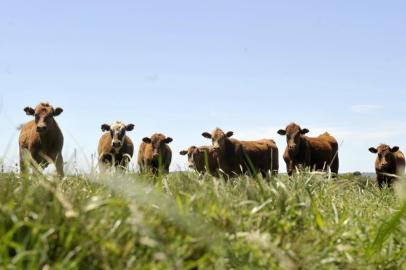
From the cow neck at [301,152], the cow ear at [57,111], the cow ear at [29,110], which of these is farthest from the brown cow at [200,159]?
the cow ear at [29,110]

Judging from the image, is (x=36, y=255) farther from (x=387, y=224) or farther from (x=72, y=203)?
(x=387, y=224)

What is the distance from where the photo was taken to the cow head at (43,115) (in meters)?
15.6

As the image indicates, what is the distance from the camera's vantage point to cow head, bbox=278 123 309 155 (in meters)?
20.5

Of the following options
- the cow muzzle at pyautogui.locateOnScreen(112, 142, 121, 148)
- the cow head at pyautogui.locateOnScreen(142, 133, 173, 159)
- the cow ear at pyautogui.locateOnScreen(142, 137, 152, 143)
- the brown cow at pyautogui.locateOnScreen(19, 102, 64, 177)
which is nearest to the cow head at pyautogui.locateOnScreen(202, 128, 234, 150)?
the cow head at pyautogui.locateOnScreen(142, 133, 173, 159)

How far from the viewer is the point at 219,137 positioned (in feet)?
65.2

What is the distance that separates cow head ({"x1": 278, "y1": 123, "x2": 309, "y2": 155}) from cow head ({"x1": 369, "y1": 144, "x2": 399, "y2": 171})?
2.81 metres

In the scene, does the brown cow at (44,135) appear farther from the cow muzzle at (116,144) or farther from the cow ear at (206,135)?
the cow ear at (206,135)

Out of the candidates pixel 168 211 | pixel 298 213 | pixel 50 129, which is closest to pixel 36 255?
pixel 168 211

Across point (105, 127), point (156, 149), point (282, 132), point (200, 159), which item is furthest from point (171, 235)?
point (200, 159)

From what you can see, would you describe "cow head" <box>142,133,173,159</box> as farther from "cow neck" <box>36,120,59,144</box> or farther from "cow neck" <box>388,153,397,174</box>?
"cow neck" <box>388,153,397,174</box>

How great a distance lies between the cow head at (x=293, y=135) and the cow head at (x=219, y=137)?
2131mm

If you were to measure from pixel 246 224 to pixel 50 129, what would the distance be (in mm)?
13597

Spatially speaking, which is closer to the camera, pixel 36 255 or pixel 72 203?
pixel 36 255

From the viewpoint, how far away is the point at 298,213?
12.4 feet
